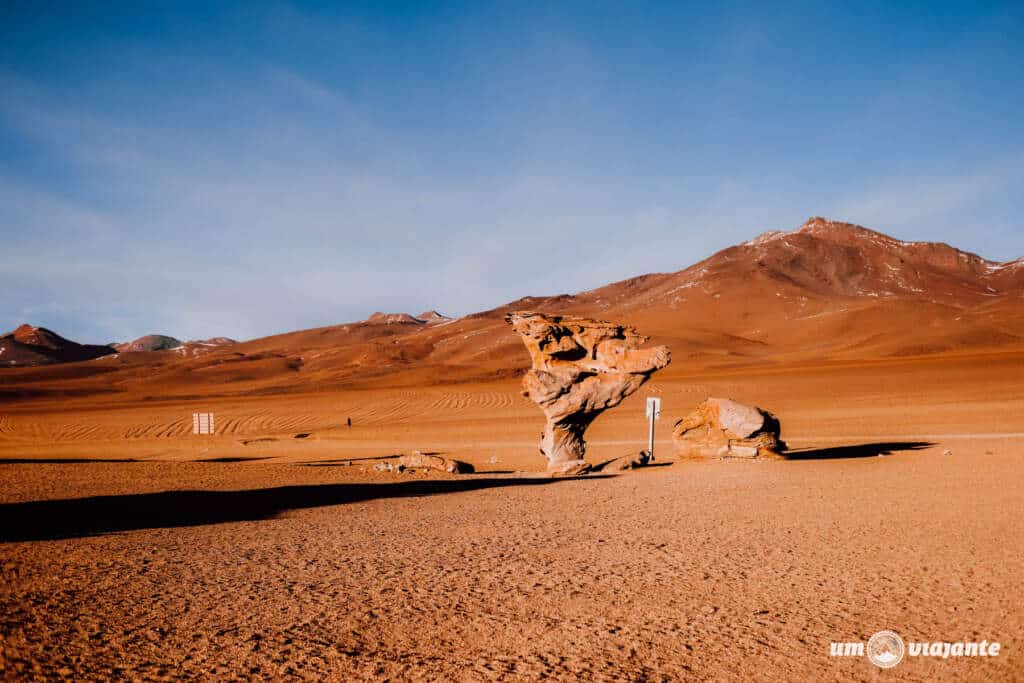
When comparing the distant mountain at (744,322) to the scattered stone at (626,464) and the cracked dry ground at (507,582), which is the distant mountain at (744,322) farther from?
the cracked dry ground at (507,582)

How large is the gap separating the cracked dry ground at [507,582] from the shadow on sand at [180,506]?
71 millimetres

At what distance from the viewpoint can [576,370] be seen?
16.3 meters

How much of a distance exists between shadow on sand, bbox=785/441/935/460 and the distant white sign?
2305 centimetres

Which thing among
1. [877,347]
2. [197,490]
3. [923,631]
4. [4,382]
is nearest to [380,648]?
[923,631]

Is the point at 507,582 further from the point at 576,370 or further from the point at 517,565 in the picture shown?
the point at 576,370

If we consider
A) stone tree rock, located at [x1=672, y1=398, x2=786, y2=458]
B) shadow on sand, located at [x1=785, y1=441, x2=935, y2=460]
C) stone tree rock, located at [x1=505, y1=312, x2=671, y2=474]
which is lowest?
shadow on sand, located at [x1=785, y1=441, x2=935, y2=460]

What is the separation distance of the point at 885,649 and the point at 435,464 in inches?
451

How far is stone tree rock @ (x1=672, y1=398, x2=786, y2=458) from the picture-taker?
14969 mm

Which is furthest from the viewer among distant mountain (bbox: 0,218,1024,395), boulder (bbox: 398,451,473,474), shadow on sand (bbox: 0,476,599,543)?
distant mountain (bbox: 0,218,1024,395)

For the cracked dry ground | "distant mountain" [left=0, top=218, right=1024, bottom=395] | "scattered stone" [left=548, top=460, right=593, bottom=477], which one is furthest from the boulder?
"distant mountain" [left=0, top=218, right=1024, bottom=395]

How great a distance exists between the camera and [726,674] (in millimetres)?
4074

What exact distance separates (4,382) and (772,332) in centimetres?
10216

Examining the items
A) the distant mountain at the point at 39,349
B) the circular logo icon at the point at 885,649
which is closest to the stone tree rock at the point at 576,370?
the circular logo icon at the point at 885,649

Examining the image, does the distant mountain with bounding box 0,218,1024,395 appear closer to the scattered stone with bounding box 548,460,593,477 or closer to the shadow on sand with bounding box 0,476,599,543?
the scattered stone with bounding box 548,460,593,477
